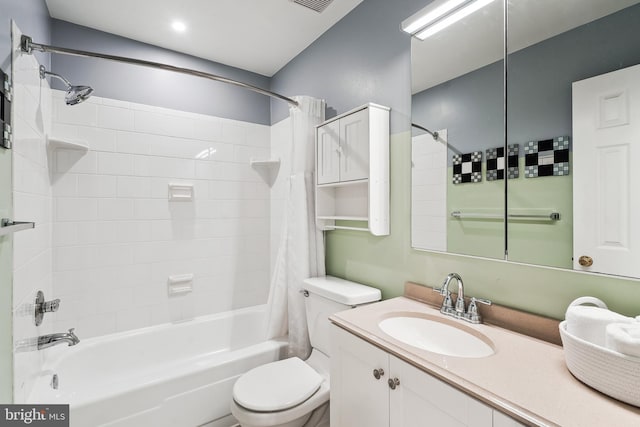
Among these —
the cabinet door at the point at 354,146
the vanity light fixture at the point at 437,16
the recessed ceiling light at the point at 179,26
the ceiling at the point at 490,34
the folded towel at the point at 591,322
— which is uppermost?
the recessed ceiling light at the point at 179,26

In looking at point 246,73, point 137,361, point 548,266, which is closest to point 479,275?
point 548,266

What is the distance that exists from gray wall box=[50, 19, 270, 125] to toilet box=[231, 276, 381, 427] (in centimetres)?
171

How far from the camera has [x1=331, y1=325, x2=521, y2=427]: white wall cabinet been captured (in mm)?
818

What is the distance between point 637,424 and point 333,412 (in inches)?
39.8

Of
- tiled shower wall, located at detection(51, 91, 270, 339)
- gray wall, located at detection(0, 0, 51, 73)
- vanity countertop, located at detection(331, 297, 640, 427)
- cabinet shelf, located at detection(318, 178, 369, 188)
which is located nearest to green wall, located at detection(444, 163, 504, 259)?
vanity countertop, located at detection(331, 297, 640, 427)

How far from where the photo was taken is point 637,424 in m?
0.65

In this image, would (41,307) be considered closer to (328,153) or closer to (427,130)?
(328,153)

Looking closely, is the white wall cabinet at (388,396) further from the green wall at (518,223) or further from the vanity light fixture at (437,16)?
the vanity light fixture at (437,16)

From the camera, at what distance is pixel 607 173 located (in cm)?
96

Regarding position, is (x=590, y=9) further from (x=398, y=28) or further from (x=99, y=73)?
(x=99, y=73)

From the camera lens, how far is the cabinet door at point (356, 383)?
1081 millimetres

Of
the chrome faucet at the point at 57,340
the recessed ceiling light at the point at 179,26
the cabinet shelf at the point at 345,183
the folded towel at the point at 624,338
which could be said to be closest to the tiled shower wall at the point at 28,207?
the chrome faucet at the point at 57,340

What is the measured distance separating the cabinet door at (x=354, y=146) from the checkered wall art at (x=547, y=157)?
76cm

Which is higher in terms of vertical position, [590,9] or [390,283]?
[590,9]
